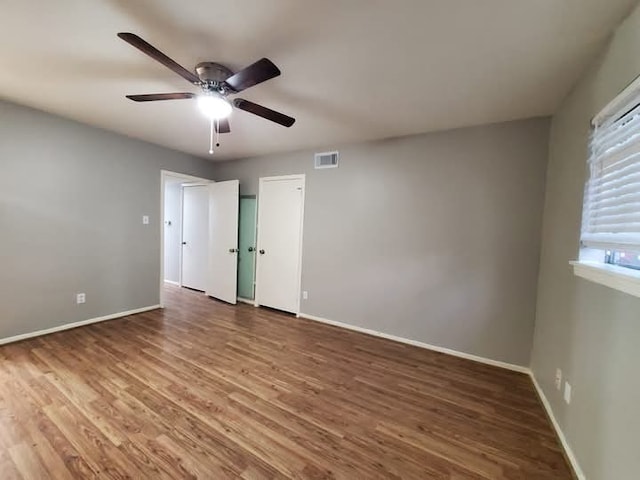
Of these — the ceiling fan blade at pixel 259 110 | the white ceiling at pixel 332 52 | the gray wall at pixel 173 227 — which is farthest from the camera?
the gray wall at pixel 173 227

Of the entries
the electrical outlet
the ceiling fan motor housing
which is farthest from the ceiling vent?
the electrical outlet

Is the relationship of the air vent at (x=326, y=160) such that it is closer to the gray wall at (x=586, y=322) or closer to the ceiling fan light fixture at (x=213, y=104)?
the ceiling fan light fixture at (x=213, y=104)

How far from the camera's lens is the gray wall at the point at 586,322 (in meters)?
1.17

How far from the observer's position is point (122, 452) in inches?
59.1

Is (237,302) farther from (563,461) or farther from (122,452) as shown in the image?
(563,461)

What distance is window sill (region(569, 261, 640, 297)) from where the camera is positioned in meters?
1.09

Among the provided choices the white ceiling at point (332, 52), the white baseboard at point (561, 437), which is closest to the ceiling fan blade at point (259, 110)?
the white ceiling at point (332, 52)

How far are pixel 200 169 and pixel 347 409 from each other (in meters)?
4.26

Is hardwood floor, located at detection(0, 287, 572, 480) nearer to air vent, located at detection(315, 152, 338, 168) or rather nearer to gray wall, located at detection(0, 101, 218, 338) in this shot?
gray wall, located at detection(0, 101, 218, 338)

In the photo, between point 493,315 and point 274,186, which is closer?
point 493,315

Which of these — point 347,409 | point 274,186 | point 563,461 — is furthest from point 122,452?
point 274,186

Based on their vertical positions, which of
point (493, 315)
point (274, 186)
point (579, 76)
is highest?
point (579, 76)

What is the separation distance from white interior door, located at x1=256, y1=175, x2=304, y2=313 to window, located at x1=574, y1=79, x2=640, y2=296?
2983 mm

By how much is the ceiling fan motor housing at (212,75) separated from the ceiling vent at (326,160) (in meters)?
1.89
